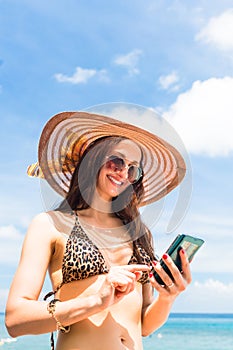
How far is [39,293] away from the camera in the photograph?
9.77 ft

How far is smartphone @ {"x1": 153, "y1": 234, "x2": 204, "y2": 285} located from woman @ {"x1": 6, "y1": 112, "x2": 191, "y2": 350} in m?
0.03

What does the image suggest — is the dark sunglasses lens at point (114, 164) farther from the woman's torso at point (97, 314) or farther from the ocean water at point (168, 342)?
the ocean water at point (168, 342)

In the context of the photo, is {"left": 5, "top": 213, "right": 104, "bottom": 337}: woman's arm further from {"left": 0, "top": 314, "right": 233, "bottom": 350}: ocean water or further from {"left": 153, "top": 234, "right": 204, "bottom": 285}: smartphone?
{"left": 0, "top": 314, "right": 233, "bottom": 350}: ocean water

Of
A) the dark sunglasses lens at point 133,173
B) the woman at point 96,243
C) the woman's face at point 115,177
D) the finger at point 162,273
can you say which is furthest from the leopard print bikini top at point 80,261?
the dark sunglasses lens at point 133,173

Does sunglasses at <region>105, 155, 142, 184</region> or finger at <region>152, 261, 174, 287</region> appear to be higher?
sunglasses at <region>105, 155, 142, 184</region>

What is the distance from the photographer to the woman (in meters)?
2.88

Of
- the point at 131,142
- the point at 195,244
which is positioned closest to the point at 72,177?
the point at 131,142

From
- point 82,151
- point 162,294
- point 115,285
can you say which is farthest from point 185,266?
point 82,151

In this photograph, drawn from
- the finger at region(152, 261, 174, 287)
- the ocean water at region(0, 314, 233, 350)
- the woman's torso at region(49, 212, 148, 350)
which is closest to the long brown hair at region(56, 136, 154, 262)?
the woman's torso at region(49, 212, 148, 350)

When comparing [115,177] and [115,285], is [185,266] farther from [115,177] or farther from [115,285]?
[115,177]

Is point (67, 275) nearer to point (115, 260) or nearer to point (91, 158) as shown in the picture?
point (115, 260)

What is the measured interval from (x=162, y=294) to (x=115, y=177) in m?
0.67

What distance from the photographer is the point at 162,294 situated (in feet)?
10.5

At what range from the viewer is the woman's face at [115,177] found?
3418mm
